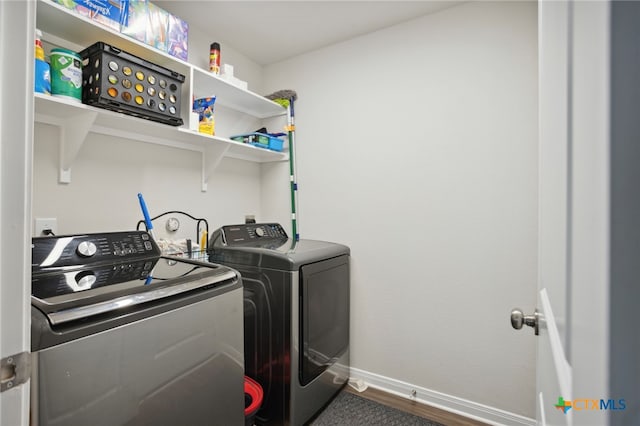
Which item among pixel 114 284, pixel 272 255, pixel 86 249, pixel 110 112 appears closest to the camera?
pixel 114 284

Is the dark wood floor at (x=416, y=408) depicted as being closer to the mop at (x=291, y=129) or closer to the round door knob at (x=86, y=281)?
the mop at (x=291, y=129)

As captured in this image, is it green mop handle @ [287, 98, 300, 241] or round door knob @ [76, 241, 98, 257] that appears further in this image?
green mop handle @ [287, 98, 300, 241]

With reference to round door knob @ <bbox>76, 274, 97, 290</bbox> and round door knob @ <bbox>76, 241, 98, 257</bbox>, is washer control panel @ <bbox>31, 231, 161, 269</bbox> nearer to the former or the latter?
round door knob @ <bbox>76, 241, 98, 257</bbox>

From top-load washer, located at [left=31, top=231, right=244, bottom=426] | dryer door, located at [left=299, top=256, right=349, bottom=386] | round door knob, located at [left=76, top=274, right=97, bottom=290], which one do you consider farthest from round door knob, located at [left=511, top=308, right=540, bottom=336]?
round door knob, located at [left=76, top=274, right=97, bottom=290]

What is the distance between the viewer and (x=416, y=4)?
1904mm

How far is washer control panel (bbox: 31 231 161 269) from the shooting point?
1.12 m

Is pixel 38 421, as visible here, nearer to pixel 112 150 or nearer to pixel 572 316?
pixel 572 316

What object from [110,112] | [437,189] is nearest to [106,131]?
[110,112]

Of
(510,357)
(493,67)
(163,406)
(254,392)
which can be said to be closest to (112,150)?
(163,406)

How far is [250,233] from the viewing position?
2.14m

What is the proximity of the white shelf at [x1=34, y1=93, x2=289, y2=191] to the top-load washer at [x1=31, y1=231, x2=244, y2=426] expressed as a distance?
55cm

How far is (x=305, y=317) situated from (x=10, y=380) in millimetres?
1345

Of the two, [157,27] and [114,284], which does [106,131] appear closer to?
[157,27]

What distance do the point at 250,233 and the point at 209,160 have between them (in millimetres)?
644
